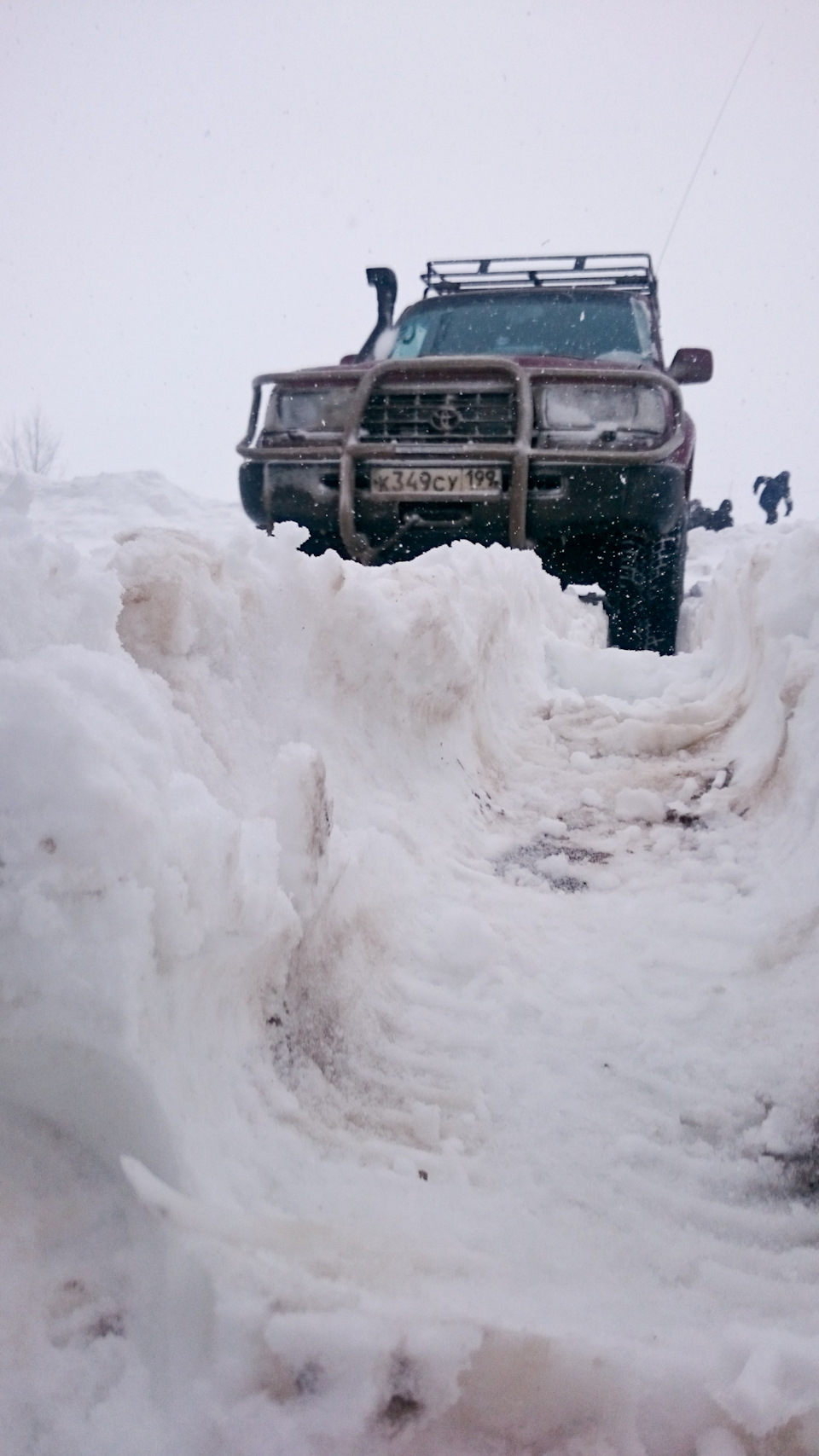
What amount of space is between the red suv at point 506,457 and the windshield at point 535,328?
2cm

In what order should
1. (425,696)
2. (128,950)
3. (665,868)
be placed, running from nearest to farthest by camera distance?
(128,950), (665,868), (425,696)

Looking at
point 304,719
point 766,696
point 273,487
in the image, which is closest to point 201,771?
point 304,719

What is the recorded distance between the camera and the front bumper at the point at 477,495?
16.2ft

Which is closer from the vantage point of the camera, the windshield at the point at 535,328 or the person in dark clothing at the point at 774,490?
the windshield at the point at 535,328

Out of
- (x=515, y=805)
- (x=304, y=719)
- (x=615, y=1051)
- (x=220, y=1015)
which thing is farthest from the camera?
(x=515, y=805)

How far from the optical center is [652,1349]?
878mm

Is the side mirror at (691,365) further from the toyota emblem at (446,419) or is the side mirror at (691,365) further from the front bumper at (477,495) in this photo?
the toyota emblem at (446,419)

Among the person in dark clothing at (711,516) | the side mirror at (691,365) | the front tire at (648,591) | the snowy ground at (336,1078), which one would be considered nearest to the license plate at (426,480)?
the front tire at (648,591)

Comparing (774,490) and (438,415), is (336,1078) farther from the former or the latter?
(774,490)

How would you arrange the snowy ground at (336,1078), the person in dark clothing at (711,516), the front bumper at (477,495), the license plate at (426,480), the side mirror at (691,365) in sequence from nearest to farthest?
the snowy ground at (336,1078) → the front bumper at (477,495) → the license plate at (426,480) → the side mirror at (691,365) → the person in dark clothing at (711,516)

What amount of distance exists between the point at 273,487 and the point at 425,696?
2.93 metres

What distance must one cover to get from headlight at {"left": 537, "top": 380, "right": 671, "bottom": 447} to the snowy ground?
2856 mm

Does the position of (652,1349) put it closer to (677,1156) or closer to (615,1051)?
(677,1156)

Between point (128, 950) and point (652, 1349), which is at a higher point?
point (128, 950)
